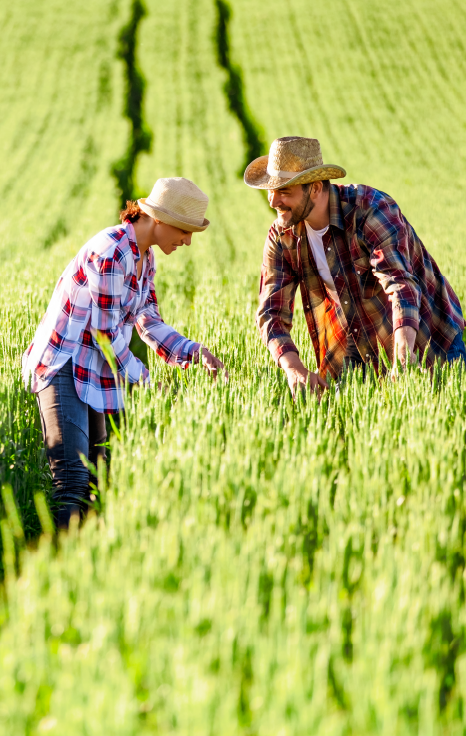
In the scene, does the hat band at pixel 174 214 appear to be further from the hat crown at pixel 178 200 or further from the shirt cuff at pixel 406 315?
the shirt cuff at pixel 406 315

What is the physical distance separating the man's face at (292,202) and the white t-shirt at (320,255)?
23cm

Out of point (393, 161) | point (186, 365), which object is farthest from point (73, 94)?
point (186, 365)

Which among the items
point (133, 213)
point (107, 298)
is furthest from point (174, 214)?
point (107, 298)

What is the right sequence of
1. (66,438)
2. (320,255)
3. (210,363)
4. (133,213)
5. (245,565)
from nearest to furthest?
(245,565) → (66,438) → (133,213) → (210,363) → (320,255)

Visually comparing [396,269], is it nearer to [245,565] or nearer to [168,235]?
[168,235]

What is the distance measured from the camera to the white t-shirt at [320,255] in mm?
3107

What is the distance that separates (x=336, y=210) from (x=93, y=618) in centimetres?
220

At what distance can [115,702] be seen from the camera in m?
1.01

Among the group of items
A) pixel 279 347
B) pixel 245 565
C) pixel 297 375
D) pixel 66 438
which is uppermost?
pixel 279 347

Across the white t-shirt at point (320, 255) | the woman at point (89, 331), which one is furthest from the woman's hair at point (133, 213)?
the white t-shirt at point (320, 255)

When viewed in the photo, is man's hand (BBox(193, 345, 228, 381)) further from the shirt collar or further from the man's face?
the shirt collar

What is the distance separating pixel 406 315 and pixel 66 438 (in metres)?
1.40

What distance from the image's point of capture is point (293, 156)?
9.20ft

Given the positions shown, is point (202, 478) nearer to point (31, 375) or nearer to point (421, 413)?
point (421, 413)
